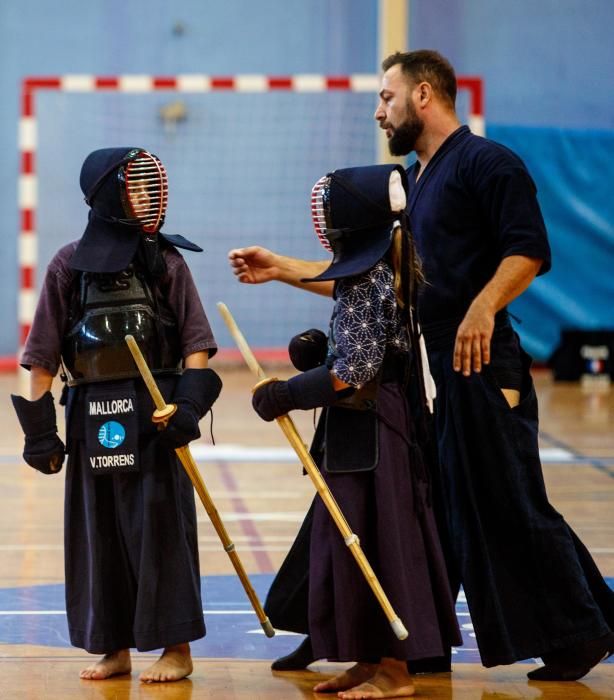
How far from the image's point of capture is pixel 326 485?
3920 mm

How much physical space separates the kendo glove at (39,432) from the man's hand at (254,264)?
2.32 feet

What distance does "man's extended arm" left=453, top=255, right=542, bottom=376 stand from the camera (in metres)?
4.02

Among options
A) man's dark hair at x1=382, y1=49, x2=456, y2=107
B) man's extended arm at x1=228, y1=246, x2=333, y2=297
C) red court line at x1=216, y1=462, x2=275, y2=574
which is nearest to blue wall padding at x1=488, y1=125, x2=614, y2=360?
red court line at x1=216, y1=462, x2=275, y2=574

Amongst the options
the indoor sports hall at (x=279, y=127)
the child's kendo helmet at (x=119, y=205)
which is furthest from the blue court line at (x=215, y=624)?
the indoor sports hall at (x=279, y=127)

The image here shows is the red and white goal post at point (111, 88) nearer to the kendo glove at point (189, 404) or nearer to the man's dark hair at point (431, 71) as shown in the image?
the man's dark hair at point (431, 71)

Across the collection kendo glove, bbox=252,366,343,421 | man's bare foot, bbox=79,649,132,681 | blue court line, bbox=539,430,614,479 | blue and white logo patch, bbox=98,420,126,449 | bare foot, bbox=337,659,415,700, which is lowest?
blue court line, bbox=539,430,614,479

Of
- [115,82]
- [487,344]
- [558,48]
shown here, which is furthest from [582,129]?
[487,344]

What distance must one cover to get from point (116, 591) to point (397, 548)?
0.87 metres

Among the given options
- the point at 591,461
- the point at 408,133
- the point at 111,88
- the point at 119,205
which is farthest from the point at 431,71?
the point at 111,88

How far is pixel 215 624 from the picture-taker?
4797 millimetres

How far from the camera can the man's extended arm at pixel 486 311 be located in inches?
158

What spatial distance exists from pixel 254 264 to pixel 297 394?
0.58m

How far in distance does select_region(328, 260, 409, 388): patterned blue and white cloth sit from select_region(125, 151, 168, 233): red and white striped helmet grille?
0.64 metres

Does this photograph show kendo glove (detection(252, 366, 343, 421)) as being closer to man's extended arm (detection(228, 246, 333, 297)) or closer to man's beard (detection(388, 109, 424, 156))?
man's extended arm (detection(228, 246, 333, 297))
